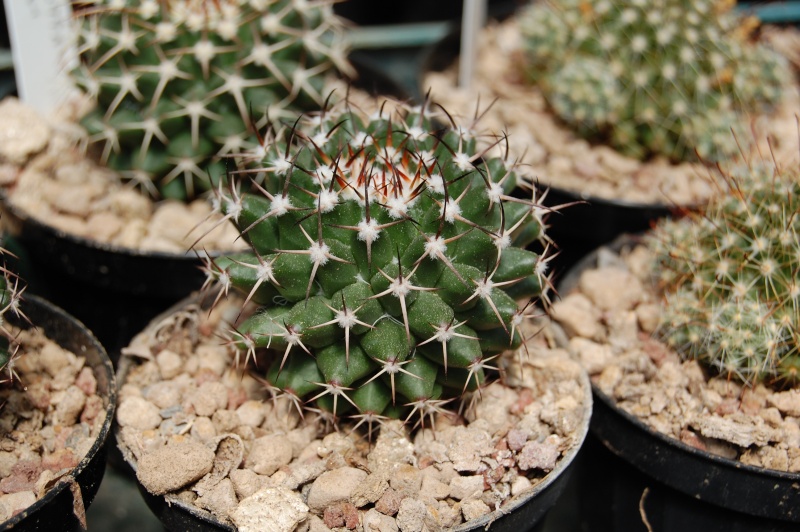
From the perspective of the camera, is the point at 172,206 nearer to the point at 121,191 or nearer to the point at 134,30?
the point at 121,191

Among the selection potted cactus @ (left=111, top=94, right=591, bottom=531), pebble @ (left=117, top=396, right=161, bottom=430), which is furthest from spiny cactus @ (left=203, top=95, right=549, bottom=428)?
pebble @ (left=117, top=396, right=161, bottom=430)

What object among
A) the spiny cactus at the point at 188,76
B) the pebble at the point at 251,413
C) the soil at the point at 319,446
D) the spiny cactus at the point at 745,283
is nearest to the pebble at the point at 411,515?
the soil at the point at 319,446

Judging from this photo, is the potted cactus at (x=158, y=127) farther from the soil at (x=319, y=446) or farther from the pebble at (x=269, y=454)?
the pebble at (x=269, y=454)

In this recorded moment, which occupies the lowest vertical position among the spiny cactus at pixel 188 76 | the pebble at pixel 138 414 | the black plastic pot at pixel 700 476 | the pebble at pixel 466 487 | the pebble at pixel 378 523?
the black plastic pot at pixel 700 476

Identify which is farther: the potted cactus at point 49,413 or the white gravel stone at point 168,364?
the white gravel stone at point 168,364

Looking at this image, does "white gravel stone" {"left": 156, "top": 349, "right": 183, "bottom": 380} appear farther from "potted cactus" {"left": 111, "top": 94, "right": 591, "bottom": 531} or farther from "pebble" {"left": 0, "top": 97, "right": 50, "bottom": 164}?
"pebble" {"left": 0, "top": 97, "right": 50, "bottom": 164}

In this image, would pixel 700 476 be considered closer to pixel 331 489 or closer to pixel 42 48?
pixel 331 489

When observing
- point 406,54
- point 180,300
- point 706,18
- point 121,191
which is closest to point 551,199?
point 706,18

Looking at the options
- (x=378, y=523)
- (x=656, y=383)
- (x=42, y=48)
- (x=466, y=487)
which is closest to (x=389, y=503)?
(x=378, y=523)
